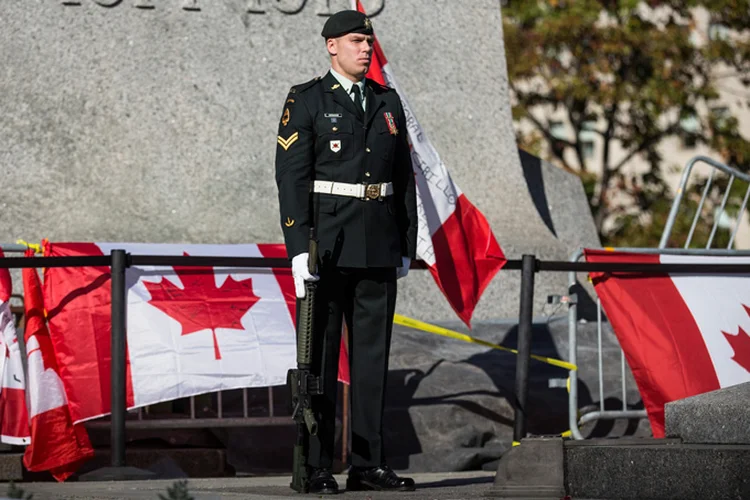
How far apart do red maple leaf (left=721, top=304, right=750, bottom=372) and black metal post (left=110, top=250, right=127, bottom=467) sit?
10.5 feet

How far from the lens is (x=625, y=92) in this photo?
86.3 feet

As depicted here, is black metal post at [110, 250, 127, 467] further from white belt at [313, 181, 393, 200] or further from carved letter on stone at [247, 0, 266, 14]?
carved letter on stone at [247, 0, 266, 14]

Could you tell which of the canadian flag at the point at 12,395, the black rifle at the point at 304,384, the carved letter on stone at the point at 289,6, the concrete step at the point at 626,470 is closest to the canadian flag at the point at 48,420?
the canadian flag at the point at 12,395

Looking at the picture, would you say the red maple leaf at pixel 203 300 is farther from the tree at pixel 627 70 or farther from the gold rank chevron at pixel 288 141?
the tree at pixel 627 70

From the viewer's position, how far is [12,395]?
6.81 metres

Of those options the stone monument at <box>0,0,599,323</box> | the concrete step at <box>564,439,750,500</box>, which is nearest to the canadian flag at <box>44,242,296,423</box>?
the stone monument at <box>0,0,599,323</box>

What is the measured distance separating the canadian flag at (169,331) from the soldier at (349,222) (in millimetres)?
1578

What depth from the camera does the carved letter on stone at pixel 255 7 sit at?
1014 centimetres

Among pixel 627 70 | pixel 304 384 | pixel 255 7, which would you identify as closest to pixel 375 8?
pixel 255 7

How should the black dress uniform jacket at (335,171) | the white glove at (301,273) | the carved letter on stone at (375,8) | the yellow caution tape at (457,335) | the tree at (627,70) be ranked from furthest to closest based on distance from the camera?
the tree at (627,70), the carved letter on stone at (375,8), the yellow caution tape at (457,335), the black dress uniform jacket at (335,171), the white glove at (301,273)

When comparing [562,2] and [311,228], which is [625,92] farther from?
[311,228]

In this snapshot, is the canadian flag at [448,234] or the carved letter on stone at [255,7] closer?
the canadian flag at [448,234]

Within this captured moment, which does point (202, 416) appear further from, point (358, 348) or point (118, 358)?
point (358, 348)

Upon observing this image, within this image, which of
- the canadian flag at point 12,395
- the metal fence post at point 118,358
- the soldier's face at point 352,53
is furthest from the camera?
the metal fence post at point 118,358
